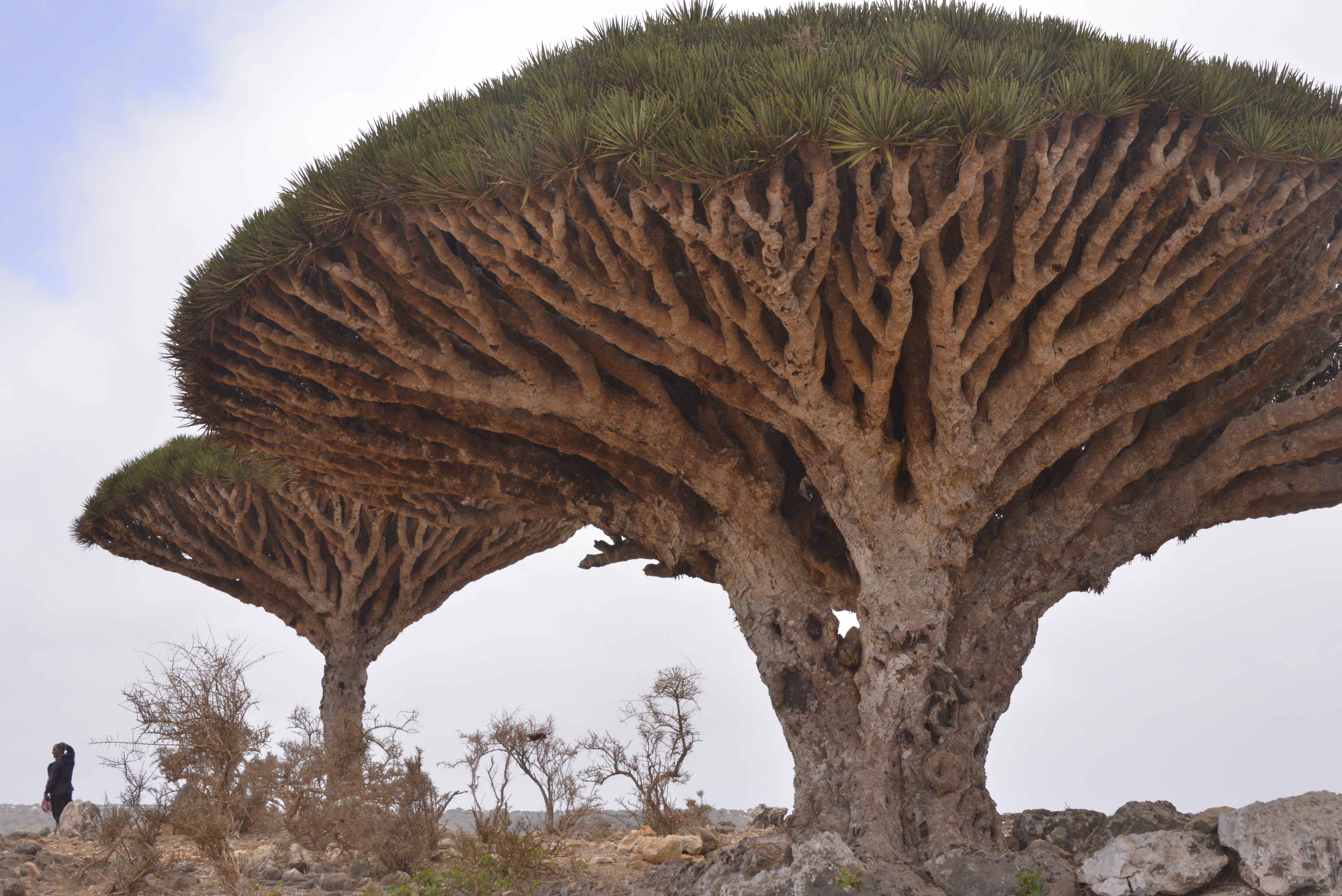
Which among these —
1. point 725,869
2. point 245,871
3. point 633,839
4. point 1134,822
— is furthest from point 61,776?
point 1134,822

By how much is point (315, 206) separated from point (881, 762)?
15.0 feet

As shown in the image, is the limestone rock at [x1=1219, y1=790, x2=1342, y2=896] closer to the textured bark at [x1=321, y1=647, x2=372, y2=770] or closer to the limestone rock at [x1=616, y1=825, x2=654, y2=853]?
the limestone rock at [x1=616, y1=825, x2=654, y2=853]

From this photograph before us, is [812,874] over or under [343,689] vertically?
under

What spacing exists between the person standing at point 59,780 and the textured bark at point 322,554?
7.87 ft

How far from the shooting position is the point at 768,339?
5.97m

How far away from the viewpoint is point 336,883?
25.2 ft

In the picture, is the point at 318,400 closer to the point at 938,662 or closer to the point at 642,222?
the point at 642,222

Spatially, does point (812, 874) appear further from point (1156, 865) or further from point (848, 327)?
point (848, 327)

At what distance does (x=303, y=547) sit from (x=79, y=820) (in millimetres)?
3655

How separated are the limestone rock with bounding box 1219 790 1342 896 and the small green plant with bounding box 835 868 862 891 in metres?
1.89

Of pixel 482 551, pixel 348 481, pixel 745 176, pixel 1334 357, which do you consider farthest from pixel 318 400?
pixel 1334 357

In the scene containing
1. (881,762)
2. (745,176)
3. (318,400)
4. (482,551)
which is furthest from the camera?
(482,551)

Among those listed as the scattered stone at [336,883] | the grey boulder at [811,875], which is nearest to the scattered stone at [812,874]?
the grey boulder at [811,875]

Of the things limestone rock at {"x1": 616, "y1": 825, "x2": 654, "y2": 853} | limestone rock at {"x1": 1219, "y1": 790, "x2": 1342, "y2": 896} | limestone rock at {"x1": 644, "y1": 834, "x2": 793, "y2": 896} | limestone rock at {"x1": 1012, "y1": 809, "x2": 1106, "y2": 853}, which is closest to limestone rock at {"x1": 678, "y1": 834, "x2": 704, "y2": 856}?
limestone rock at {"x1": 616, "y1": 825, "x2": 654, "y2": 853}
